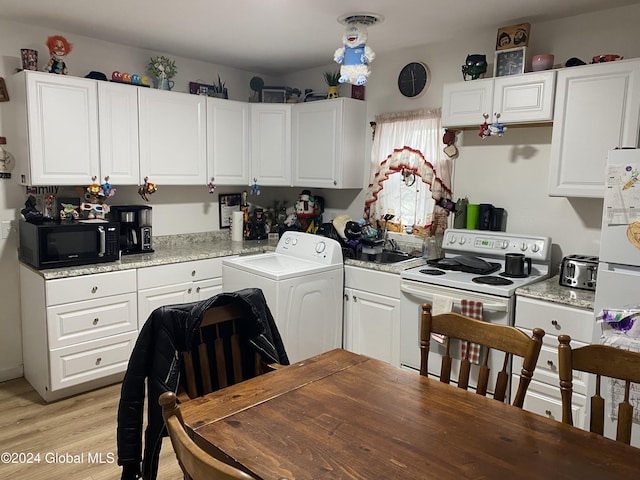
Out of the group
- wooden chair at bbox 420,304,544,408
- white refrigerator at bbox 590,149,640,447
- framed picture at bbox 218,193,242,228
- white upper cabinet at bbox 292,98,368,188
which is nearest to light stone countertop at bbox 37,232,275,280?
framed picture at bbox 218,193,242,228

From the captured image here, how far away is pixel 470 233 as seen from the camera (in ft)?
11.1

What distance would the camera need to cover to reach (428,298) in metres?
2.99

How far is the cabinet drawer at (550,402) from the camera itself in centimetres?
253

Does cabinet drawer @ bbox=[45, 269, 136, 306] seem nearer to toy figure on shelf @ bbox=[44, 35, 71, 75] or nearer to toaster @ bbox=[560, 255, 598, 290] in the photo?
toy figure on shelf @ bbox=[44, 35, 71, 75]

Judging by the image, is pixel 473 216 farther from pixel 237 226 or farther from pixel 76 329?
pixel 76 329

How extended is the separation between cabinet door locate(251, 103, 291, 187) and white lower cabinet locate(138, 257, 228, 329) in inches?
39.6

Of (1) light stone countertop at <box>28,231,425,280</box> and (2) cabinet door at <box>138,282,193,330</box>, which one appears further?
(2) cabinet door at <box>138,282,193,330</box>

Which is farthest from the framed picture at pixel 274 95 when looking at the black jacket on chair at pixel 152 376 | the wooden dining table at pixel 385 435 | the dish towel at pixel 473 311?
the wooden dining table at pixel 385 435

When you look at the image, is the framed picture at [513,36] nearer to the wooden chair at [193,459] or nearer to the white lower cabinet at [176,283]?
the white lower cabinet at [176,283]

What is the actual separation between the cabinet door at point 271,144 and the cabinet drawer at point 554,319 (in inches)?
94.3

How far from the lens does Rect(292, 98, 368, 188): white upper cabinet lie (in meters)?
3.99

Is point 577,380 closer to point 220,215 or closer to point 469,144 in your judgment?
point 469,144

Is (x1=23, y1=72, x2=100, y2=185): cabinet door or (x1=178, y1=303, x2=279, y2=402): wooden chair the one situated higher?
(x1=23, y1=72, x2=100, y2=185): cabinet door

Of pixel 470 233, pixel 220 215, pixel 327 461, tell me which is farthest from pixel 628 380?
pixel 220 215
